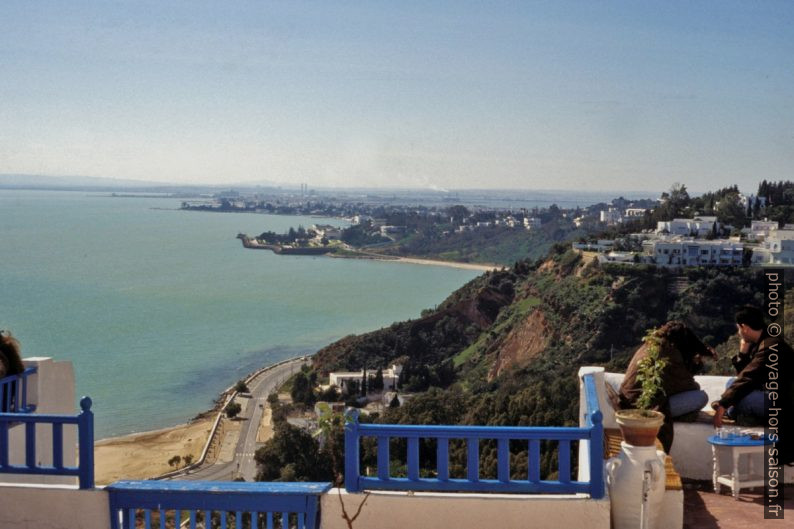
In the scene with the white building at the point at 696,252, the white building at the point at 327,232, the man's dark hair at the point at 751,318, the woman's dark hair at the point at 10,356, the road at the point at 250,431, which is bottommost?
the road at the point at 250,431

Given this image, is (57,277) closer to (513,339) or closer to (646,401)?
(513,339)

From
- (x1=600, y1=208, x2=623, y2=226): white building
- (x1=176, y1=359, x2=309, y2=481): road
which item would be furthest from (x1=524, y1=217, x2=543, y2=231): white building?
(x1=176, y1=359, x2=309, y2=481): road

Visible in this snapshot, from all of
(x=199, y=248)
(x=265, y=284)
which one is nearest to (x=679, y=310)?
(x=265, y=284)

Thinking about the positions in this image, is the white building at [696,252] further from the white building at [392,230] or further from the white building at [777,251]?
the white building at [392,230]

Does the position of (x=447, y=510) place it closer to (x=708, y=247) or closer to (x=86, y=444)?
(x=86, y=444)

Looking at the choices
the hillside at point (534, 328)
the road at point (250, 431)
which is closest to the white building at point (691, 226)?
the hillside at point (534, 328)

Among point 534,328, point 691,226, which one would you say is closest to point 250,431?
point 534,328

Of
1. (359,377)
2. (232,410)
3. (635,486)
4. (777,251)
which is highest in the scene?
(635,486)
